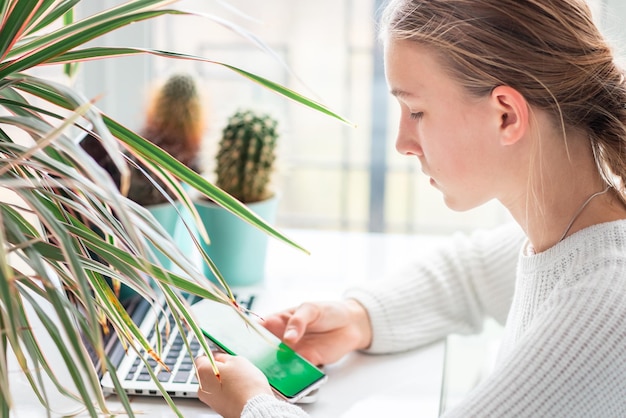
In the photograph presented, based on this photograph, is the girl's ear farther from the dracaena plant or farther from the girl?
the dracaena plant

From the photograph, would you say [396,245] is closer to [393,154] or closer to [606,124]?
[606,124]

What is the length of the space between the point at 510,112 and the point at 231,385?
1.40ft

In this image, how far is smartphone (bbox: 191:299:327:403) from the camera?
95 cm

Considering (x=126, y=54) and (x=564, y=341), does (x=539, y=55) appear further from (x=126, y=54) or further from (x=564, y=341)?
(x=126, y=54)

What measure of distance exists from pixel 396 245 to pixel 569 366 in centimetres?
72

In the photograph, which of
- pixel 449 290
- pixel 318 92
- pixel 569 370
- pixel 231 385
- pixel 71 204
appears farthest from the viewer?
pixel 318 92

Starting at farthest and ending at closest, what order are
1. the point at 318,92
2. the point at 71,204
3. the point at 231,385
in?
the point at 318,92, the point at 231,385, the point at 71,204

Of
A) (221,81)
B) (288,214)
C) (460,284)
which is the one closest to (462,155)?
(460,284)

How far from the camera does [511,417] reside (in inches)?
30.6

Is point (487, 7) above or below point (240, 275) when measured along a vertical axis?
above

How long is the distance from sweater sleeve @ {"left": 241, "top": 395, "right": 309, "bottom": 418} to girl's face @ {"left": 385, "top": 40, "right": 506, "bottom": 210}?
31 cm

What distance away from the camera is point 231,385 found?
89 centimetres

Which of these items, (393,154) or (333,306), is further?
(393,154)

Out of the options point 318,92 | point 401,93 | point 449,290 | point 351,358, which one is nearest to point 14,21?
point 401,93
